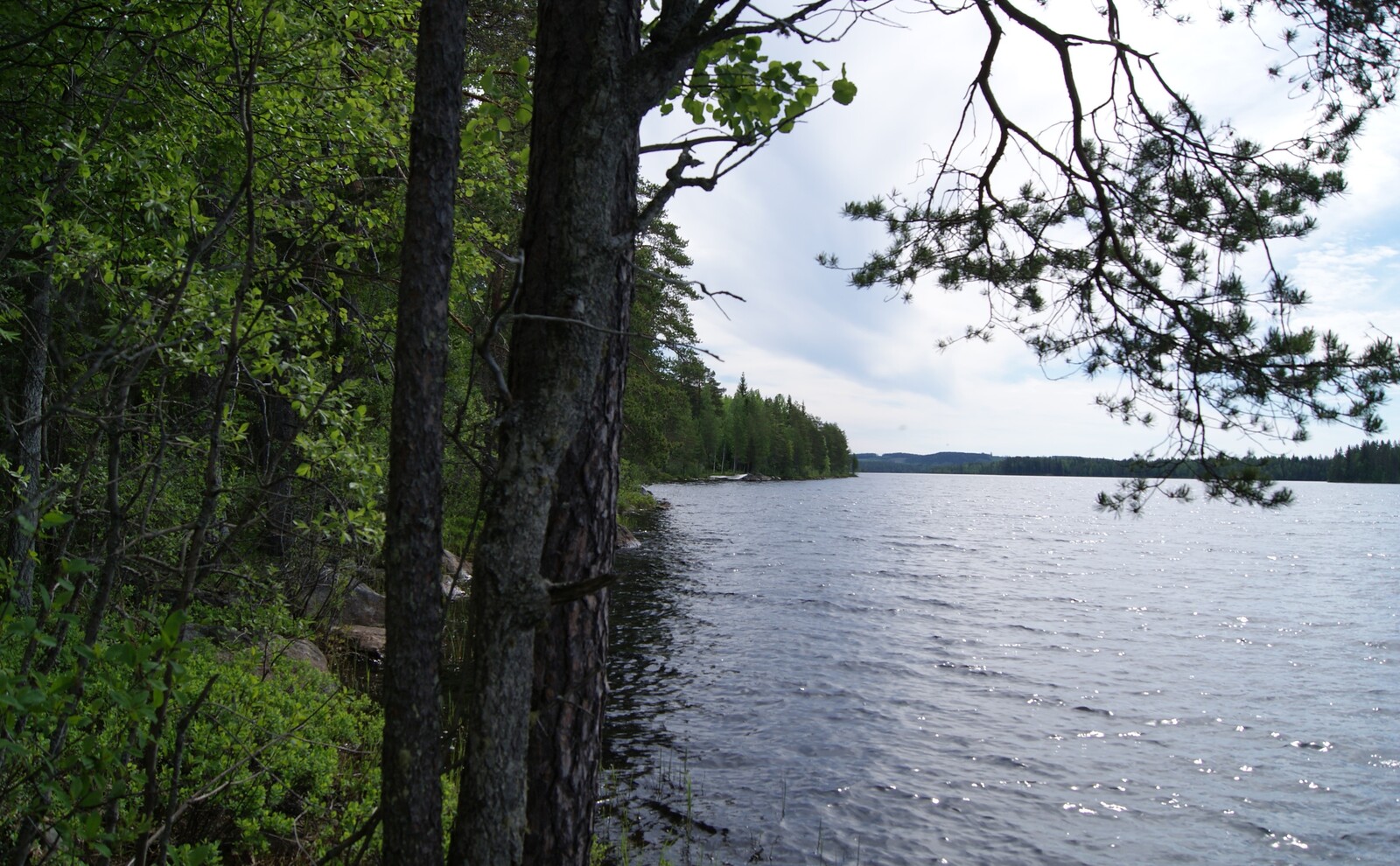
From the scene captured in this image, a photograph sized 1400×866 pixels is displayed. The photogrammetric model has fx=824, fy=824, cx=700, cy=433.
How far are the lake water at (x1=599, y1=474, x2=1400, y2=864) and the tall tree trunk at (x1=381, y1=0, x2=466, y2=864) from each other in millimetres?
5108

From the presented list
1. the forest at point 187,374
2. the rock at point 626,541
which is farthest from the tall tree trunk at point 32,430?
the rock at point 626,541

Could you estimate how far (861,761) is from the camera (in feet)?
30.7

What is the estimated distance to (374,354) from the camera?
5188 millimetres

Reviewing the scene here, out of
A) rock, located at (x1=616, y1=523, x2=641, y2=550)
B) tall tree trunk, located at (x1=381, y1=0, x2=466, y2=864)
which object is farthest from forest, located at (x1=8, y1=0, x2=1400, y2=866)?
rock, located at (x1=616, y1=523, x2=641, y2=550)

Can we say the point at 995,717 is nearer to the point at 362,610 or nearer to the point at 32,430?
the point at 362,610

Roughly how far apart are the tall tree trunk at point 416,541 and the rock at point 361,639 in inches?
350

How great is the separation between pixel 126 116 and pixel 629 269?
4321mm

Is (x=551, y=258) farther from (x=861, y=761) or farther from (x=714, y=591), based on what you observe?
(x=714, y=591)

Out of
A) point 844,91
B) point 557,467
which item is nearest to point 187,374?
point 557,467

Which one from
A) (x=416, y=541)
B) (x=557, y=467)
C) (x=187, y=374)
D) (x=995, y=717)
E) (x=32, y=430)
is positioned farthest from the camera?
(x=995, y=717)

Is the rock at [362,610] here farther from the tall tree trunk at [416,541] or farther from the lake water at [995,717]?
the tall tree trunk at [416,541]

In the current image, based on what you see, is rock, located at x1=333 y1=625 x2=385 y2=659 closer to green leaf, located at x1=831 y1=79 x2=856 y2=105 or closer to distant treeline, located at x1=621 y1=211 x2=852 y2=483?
distant treeline, located at x1=621 y1=211 x2=852 y2=483

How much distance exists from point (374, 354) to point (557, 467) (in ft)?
10.6

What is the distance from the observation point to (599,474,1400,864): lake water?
25.4 feet
